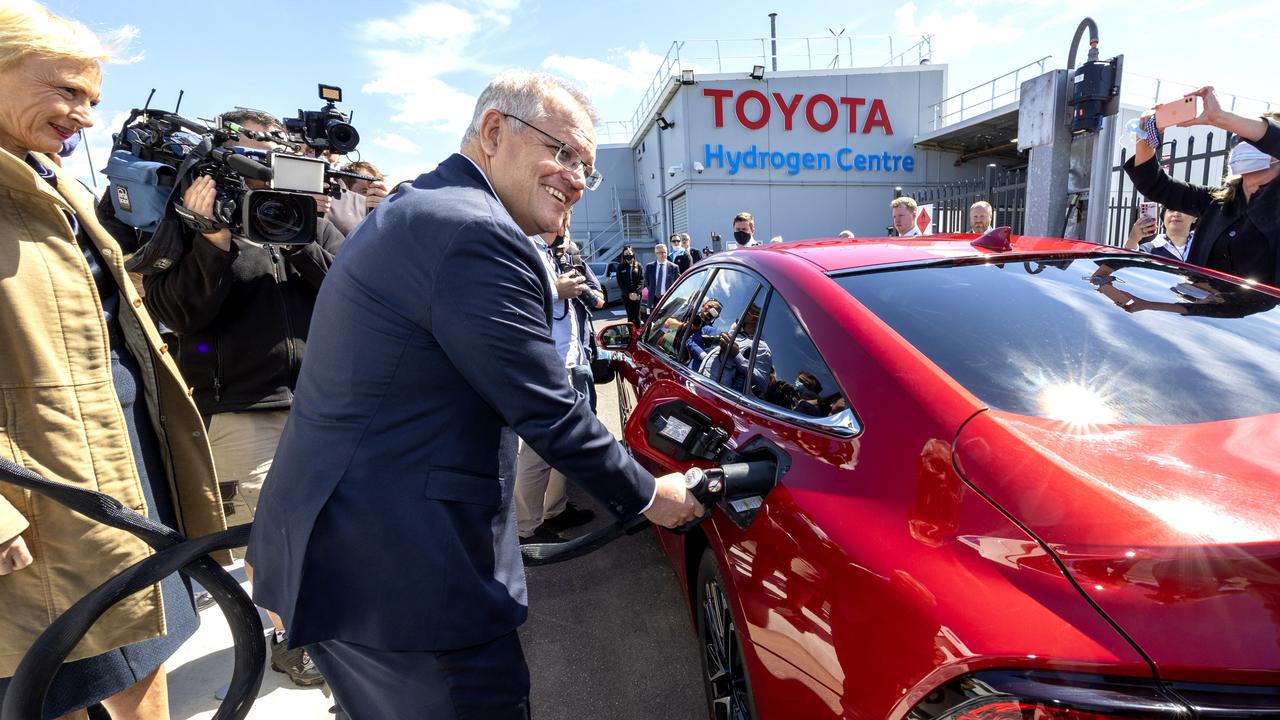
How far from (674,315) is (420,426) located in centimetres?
193

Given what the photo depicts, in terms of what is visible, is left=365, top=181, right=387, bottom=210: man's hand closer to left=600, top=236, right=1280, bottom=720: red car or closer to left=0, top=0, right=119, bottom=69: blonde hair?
left=0, top=0, right=119, bottom=69: blonde hair

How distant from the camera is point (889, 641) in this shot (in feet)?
3.42

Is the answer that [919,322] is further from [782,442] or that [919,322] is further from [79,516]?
[79,516]

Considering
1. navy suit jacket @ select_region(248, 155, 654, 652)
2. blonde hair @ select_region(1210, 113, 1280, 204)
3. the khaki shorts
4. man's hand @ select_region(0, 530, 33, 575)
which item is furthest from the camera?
blonde hair @ select_region(1210, 113, 1280, 204)

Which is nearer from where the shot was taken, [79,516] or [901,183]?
[79,516]

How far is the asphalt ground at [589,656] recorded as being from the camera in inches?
90.1

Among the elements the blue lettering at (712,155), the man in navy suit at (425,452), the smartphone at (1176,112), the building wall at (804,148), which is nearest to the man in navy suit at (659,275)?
the smartphone at (1176,112)

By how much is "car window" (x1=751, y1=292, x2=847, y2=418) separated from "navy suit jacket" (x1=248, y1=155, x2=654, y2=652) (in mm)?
579

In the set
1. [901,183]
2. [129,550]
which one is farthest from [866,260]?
[901,183]

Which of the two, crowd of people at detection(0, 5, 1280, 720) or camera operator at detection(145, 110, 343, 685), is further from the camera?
camera operator at detection(145, 110, 343, 685)

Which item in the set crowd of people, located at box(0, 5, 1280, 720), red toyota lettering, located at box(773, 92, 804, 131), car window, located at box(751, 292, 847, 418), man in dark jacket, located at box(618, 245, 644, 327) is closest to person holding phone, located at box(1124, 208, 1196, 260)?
car window, located at box(751, 292, 847, 418)

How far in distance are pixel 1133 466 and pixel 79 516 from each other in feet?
7.19

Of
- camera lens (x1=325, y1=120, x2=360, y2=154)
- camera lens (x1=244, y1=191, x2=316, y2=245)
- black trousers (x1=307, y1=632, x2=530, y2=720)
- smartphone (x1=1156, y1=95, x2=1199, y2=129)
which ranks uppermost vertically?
camera lens (x1=325, y1=120, x2=360, y2=154)

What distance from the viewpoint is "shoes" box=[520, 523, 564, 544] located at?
3.53 metres
